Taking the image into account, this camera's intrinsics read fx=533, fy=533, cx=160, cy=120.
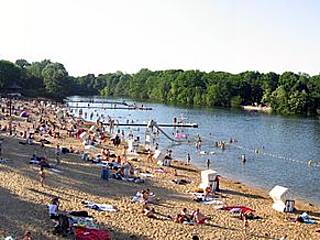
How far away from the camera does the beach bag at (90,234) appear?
64.8 feet

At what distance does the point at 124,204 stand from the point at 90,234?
286 inches

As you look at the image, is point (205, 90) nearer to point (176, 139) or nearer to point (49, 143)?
point (176, 139)

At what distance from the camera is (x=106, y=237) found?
789 inches

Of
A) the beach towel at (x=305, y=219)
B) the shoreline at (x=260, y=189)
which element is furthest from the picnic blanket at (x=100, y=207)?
the shoreline at (x=260, y=189)

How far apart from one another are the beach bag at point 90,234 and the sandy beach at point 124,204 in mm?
710

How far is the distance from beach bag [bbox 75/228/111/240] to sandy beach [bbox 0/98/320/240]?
71 cm

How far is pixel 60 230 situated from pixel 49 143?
29.4 metres

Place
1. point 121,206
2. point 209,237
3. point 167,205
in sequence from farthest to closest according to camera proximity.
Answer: point 167,205, point 121,206, point 209,237

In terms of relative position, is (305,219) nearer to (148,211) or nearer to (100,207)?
(148,211)

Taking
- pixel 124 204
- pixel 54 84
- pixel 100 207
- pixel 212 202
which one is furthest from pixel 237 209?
pixel 54 84

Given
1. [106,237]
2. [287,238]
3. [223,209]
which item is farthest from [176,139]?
[106,237]

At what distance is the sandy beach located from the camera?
72.5 feet

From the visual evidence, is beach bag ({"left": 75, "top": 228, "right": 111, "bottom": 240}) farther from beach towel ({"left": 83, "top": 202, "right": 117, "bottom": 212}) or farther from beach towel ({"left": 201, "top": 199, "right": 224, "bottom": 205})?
A: beach towel ({"left": 201, "top": 199, "right": 224, "bottom": 205})

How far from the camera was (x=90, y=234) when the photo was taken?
65.6 feet
